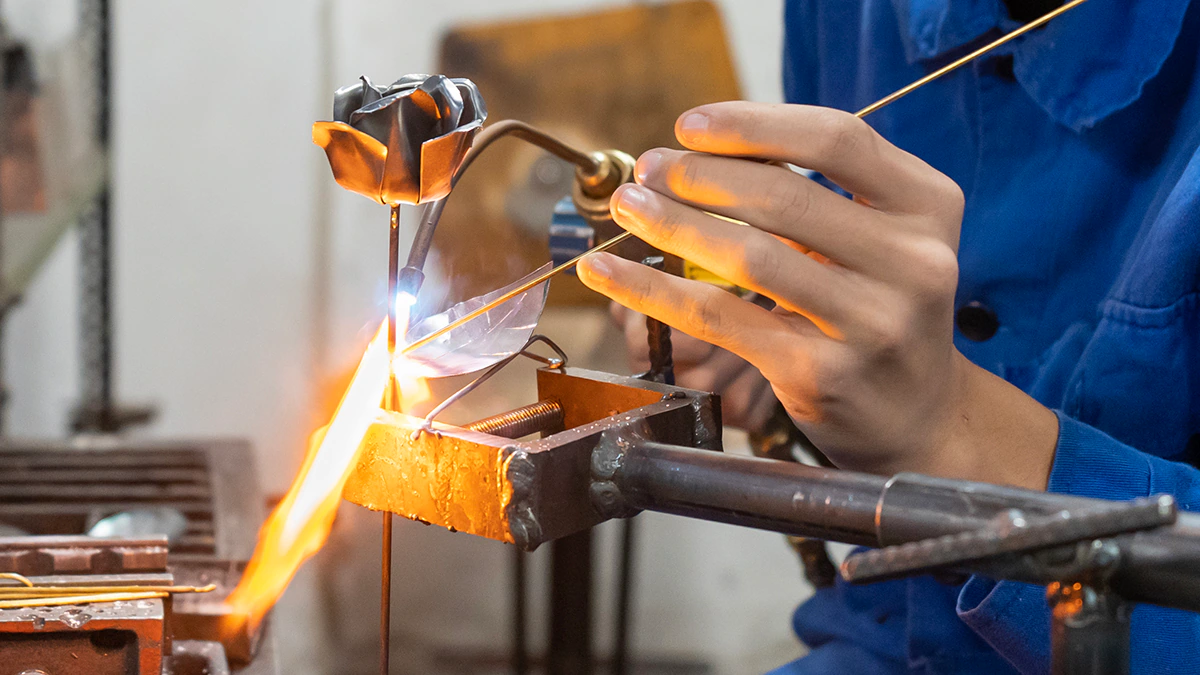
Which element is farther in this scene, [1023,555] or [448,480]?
[448,480]

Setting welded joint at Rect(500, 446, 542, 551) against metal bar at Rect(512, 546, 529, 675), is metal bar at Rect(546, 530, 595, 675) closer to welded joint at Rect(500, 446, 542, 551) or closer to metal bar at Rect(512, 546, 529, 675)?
metal bar at Rect(512, 546, 529, 675)

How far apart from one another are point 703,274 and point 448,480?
0.24m

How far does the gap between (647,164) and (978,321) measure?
0.44 m

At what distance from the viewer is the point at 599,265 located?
1.83ft

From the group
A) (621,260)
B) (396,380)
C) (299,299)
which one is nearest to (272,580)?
(396,380)

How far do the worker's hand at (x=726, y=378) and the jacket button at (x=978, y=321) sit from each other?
180 millimetres

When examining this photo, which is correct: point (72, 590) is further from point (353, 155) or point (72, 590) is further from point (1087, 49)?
point (1087, 49)

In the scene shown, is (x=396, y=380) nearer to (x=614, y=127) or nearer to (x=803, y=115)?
(x=803, y=115)

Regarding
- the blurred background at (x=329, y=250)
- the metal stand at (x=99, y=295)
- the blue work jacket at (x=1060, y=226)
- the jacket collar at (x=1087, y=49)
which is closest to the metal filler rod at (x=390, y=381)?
the blue work jacket at (x=1060, y=226)

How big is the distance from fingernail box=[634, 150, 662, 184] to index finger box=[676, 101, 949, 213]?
2cm

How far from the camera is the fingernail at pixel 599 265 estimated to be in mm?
556

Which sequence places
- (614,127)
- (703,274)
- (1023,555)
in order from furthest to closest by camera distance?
1. (614,127)
2. (703,274)
3. (1023,555)

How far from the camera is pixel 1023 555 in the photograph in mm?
369

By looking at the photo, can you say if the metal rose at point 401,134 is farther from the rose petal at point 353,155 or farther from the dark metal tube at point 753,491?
the dark metal tube at point 753,491
